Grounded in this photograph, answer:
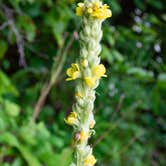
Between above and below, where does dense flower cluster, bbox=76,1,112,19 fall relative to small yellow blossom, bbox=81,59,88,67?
above

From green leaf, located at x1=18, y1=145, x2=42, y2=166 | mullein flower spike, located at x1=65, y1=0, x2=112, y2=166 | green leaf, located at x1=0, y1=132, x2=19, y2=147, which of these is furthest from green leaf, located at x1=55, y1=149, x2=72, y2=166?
mullein flower spike, located at x1=65, y1=0, x2=112, y2=166

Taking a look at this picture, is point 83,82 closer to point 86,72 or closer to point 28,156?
point 86,72

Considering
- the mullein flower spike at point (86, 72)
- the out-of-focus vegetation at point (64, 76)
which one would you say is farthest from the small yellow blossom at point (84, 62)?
the out-of-focus vegetation at point (64, 76)

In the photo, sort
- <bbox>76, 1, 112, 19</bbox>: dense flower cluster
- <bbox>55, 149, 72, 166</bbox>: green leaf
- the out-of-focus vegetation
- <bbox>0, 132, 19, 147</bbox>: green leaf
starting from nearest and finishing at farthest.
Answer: <bbox>76, 1, 112, 19</bbox>: dense flower cluster
<bbox>0, 132, 19, 147</bbox>: green leaf
<bbox>55, 149, 72, 166</bbox>: green leaf
the out-of-focus vegetation

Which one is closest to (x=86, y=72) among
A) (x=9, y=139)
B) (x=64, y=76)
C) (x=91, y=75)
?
(x=91, y=75)

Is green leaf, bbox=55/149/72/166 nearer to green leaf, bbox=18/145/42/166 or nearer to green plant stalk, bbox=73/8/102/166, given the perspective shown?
green leaf, bbox=18/145/42/166
